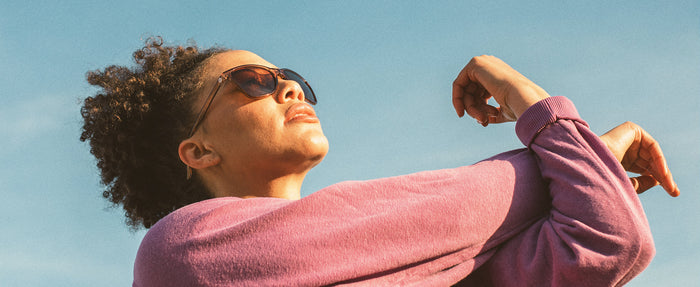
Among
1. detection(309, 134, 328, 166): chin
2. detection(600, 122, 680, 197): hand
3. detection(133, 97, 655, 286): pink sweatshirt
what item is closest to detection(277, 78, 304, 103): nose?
detection(309, 134, 328, 166): chin

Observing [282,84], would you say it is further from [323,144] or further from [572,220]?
[572,220]

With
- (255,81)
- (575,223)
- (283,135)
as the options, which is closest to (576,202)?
(575,223)

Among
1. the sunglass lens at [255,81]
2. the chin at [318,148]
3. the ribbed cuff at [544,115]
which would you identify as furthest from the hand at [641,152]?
the sunglass lens at [255,81]

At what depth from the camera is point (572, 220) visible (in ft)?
8.04

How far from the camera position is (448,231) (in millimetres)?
2502

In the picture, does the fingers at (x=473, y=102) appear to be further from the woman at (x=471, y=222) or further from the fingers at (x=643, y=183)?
the fingers at (x=643, y=183)

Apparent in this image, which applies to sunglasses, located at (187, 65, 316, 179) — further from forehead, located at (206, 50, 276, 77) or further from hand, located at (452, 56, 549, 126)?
hand, located at (452, 56, 549, 126)

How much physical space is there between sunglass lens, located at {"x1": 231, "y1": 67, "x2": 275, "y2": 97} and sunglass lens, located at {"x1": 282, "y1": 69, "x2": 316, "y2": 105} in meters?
0.18

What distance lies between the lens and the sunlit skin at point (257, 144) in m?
3.44

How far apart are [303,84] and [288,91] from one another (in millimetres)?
364

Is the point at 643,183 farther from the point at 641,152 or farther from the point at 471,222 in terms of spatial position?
the point at 471,222

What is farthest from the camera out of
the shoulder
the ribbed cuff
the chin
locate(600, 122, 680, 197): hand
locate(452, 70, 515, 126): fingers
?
the chin

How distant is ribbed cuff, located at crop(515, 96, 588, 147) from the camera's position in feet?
8.77

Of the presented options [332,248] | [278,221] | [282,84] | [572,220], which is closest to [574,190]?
[572,220]
